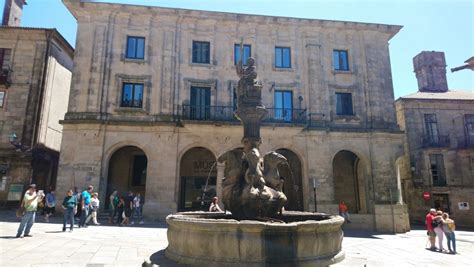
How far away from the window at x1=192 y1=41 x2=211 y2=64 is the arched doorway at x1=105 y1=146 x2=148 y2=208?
770cm

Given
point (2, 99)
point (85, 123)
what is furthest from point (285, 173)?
point (2, 99)

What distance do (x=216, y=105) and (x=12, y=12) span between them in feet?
62.9

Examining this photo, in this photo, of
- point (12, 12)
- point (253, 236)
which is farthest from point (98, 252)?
point (12, 12)

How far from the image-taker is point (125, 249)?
835cm

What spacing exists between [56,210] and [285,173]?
48.2ft

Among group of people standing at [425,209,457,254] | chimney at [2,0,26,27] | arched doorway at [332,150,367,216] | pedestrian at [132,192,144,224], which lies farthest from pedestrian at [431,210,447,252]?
chimney at [2,0,26,27]

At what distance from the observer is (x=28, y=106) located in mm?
20094

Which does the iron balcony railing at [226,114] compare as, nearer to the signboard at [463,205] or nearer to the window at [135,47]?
the window at [135,47]

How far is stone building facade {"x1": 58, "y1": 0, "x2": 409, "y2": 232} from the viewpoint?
17312mm

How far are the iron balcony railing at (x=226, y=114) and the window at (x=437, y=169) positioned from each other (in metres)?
14.4

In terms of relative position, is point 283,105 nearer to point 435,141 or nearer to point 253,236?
point 253,236

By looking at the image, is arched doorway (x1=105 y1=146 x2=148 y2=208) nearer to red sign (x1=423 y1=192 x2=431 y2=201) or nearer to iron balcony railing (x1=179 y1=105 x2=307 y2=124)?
iron balcony railing (x1=179 y1=105 x2=307 y2=124)

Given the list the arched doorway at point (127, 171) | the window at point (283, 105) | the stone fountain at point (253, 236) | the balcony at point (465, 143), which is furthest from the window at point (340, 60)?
the stone fountain at point (253, 236)

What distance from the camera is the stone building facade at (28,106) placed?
1905cm
